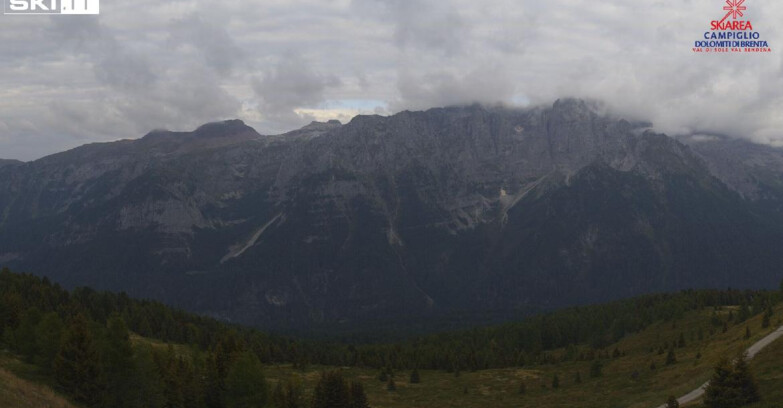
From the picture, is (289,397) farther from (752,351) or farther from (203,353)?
(752,351)

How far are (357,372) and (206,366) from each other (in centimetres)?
7378

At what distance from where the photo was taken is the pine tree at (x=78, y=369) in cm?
7219

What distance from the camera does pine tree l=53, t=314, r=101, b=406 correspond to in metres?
72.2

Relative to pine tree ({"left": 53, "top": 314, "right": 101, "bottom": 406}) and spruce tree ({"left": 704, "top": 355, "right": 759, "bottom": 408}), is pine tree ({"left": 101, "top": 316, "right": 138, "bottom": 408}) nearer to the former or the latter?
Result: pine tree ({"left": 53, "top": 314, "right": 101, "bottom": 406})

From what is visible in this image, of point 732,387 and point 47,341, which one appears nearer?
point 732,387

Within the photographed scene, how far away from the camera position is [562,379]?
132m

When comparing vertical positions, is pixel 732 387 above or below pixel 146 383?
below

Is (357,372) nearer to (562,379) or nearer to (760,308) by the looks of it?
(562,379)

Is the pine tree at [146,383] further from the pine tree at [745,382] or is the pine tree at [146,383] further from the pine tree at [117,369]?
the pine tree at [745,382]

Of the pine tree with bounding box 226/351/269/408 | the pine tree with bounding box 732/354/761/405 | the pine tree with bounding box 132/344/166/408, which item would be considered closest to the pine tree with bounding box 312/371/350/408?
the pine tree with bounding box 226/351/269/408

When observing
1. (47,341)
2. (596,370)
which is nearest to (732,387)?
(596,370)

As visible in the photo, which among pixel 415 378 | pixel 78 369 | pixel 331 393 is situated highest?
pixel 78 369

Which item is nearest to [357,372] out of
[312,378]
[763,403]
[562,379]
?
[312,378]

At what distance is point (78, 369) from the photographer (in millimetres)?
72000
